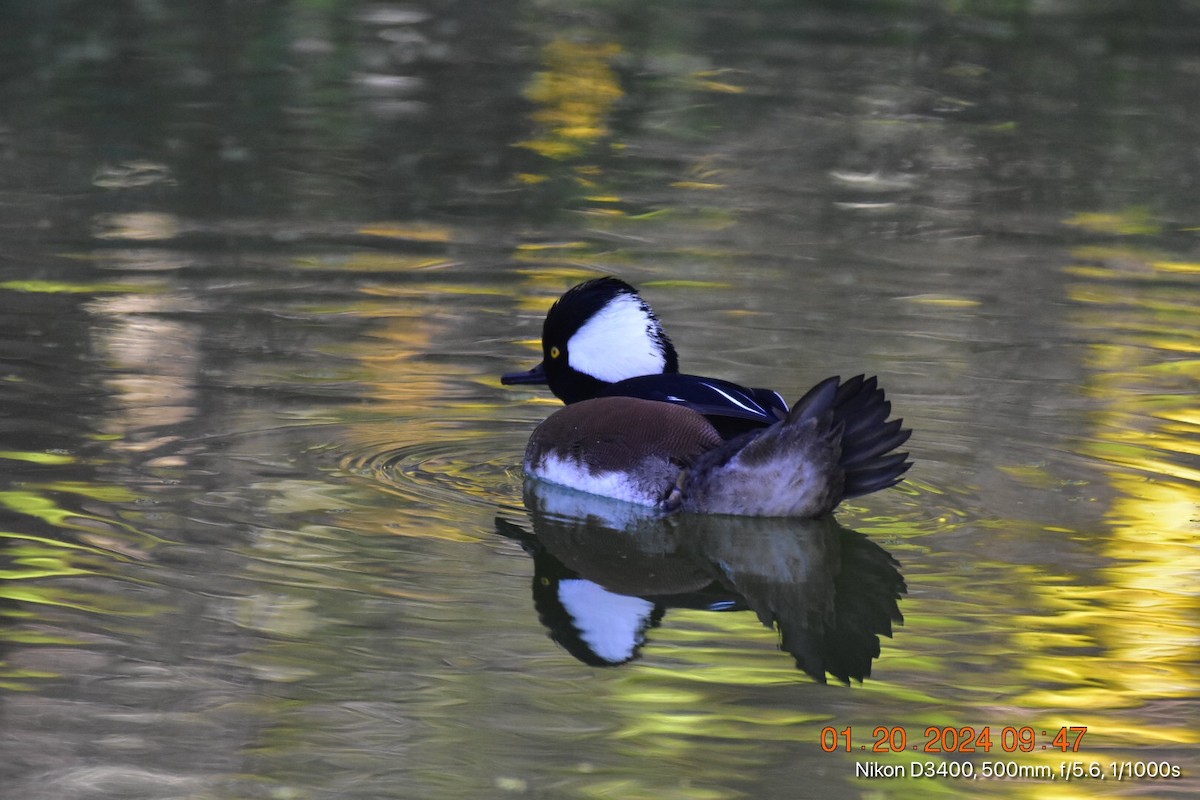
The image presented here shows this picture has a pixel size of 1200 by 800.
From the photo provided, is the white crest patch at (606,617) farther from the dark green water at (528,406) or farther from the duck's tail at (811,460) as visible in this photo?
the duck's tail at (811,460)

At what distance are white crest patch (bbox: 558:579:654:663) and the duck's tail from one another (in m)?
0.78

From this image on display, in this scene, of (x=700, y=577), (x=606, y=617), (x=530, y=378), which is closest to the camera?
(x=606, y=617)

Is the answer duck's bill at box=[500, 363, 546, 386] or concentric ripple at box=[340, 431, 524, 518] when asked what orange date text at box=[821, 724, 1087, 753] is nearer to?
concentric ripple at box=[340, 431, 524, 518]

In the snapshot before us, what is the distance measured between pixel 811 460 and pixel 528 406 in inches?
89.3

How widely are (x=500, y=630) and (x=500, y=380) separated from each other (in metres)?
2.84

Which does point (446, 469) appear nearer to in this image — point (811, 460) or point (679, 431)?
point (679, 431)

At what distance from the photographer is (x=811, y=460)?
6824 millimetres

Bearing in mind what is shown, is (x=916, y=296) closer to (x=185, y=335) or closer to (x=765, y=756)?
(x=185, y=335)

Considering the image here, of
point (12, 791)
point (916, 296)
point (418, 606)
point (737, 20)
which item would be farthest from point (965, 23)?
point (12, 791)

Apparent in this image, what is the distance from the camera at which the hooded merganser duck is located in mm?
6785

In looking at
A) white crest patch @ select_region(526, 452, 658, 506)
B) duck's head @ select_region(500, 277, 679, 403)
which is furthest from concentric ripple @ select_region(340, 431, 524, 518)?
duck's head @ select_region(500, 277, 679, 403)

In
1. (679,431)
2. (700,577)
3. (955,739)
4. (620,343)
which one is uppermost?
(620,343)

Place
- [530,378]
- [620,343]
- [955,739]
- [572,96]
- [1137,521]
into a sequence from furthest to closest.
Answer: [572,96]
[530,378]
[620,343]
[1137,521]
[955,739]

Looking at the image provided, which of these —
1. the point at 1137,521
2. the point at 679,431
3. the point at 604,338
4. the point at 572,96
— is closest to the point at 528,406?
the point at 604,338
